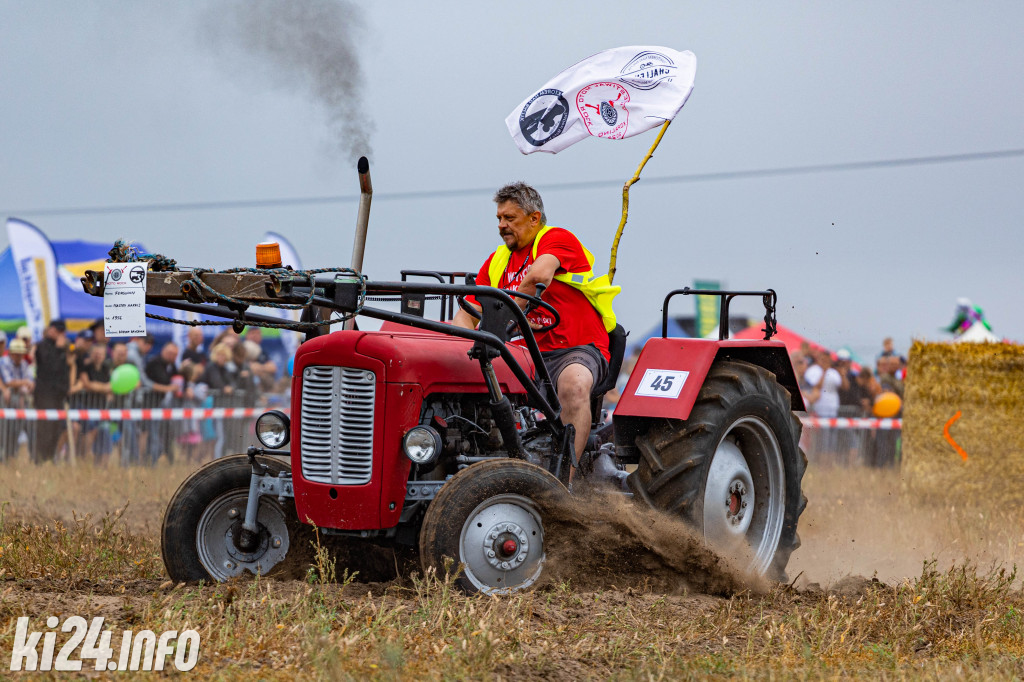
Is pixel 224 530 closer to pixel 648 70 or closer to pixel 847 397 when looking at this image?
pixel 648 70

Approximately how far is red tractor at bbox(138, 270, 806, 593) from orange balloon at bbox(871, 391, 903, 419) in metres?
8.86

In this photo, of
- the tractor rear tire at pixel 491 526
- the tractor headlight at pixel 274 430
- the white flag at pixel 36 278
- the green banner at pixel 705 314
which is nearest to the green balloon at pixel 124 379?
the white flag at pixel 36 278

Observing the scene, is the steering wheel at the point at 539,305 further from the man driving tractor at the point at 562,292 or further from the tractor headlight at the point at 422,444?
the tractor headlight at the point at 422,444

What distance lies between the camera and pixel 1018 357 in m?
10.9

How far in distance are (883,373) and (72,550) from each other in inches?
454

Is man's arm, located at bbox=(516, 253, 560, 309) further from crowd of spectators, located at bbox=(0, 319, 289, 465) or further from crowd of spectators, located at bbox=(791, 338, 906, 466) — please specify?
crowd of spectators, located at bbox=(791, 338, 906, 466)

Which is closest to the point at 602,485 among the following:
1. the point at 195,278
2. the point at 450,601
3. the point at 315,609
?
the point at 450,601

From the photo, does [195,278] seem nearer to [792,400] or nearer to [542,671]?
[542,671]

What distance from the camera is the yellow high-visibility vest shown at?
585 cm

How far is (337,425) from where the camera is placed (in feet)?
16.3

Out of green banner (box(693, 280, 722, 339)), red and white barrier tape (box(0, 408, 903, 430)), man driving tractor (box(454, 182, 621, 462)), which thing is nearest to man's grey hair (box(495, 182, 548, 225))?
man driving tractor (box(454, 182, 621, 462))

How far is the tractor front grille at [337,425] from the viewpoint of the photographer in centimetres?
491

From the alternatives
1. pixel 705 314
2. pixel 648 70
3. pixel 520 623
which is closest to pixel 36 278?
pixel 705 314

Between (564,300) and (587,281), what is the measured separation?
16cm
